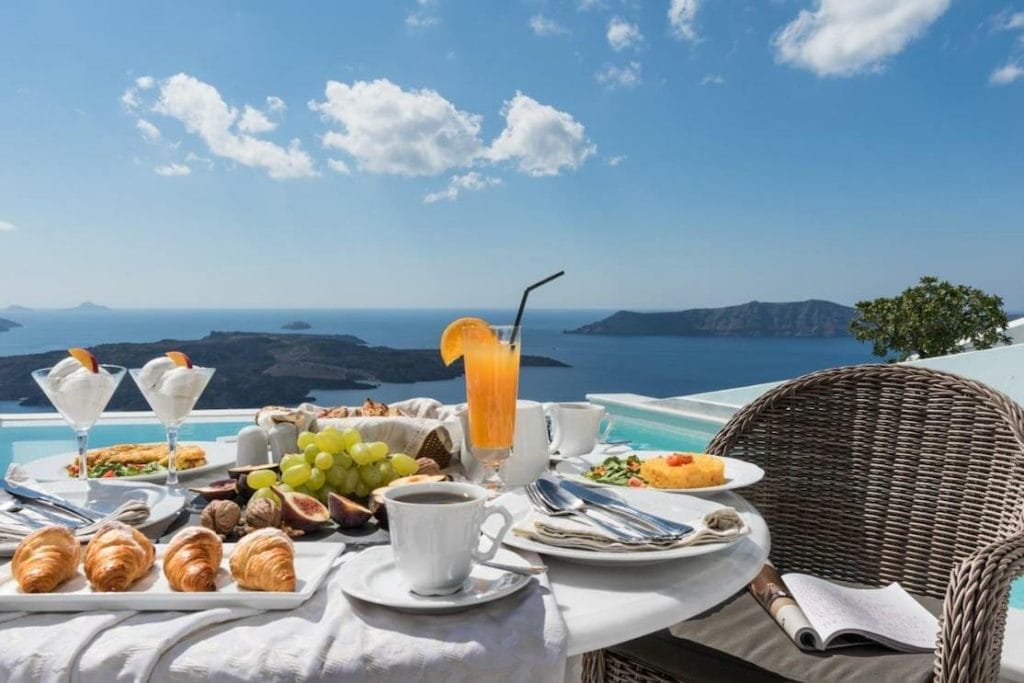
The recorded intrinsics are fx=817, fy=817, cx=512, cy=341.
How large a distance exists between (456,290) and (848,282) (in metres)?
18.0

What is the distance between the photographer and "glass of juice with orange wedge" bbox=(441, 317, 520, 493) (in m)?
1.29

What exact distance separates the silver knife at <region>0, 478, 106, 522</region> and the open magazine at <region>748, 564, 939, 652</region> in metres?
1.03

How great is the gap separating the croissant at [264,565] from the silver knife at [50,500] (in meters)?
0.35

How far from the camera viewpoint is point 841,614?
1.30 m

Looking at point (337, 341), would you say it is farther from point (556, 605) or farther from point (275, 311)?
point (275, 311)

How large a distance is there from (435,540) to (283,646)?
17 centimetres

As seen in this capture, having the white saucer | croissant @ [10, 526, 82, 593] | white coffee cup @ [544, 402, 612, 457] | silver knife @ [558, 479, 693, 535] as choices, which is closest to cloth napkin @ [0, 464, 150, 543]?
croissant @ [10, 526, 82, 593]

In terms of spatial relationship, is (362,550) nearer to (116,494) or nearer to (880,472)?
(116,494)

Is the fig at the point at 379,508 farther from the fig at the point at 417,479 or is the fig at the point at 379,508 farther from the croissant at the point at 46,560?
the croissant at the point at 46,560

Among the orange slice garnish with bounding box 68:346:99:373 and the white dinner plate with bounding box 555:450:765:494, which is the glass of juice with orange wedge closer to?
the white dinner plate with bounding box 555:450:765:494

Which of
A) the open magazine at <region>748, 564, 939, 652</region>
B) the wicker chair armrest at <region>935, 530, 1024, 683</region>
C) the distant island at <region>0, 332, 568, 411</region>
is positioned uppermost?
the wicker chair armrest at <region>935, 530, 1024, 683</region>

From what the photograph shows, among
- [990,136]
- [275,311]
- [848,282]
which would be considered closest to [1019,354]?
[990,136]

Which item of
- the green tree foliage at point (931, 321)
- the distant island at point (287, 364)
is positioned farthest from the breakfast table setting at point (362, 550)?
the distant island at point (287, 364)

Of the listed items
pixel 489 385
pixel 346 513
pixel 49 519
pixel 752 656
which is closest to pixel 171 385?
pixel 49 519
